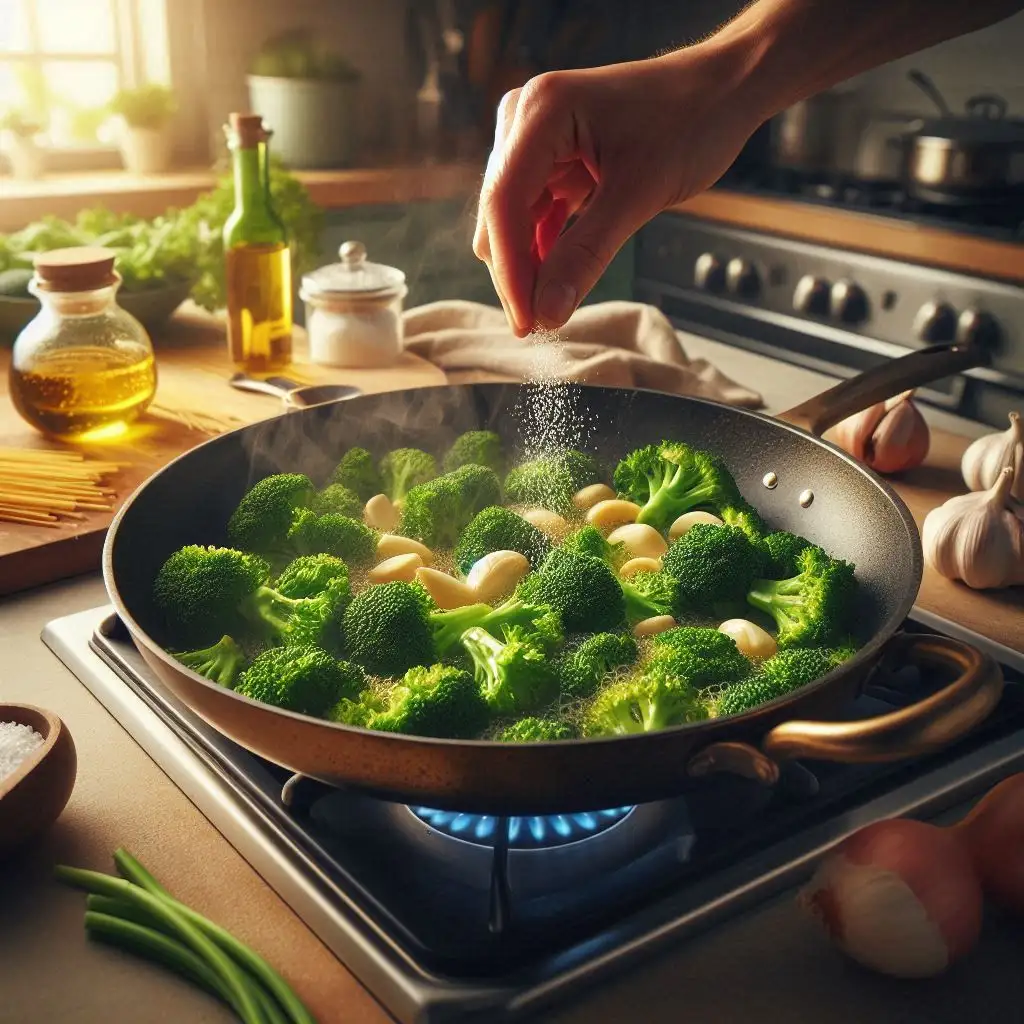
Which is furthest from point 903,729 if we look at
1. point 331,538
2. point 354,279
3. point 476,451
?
point 354,279

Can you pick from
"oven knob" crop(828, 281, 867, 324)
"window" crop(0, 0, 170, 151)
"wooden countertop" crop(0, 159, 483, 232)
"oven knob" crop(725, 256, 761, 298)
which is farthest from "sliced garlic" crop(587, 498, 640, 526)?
"window" crop(0, 0, 170, 151)

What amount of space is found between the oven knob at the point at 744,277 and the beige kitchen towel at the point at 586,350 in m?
1.02

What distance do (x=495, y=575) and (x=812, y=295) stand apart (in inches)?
71.8

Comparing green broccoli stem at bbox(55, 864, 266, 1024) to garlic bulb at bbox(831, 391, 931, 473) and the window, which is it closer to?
garlic bulb at bbox(831, 391, 931, 473)

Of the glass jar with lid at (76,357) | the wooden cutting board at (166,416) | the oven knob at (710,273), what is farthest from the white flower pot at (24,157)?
the oven knob at (710,273)

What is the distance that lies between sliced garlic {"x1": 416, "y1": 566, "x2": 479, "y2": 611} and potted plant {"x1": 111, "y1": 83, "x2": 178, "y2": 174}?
245cm

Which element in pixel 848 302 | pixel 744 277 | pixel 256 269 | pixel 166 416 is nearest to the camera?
pixel 166 416

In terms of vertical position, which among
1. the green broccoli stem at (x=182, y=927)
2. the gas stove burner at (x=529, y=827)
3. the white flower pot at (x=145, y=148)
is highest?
the white flower pot at (x=145, y=148)

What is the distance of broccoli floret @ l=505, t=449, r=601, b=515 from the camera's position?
1.22 m

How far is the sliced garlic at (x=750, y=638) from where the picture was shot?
3.07ft

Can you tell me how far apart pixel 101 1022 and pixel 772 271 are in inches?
95.7

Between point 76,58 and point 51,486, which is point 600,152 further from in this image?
point 76,58

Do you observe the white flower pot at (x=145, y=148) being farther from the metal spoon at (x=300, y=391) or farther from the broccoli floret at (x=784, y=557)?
the broccoli floret at (x=784, y=557)

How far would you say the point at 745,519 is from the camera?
1155 mm
